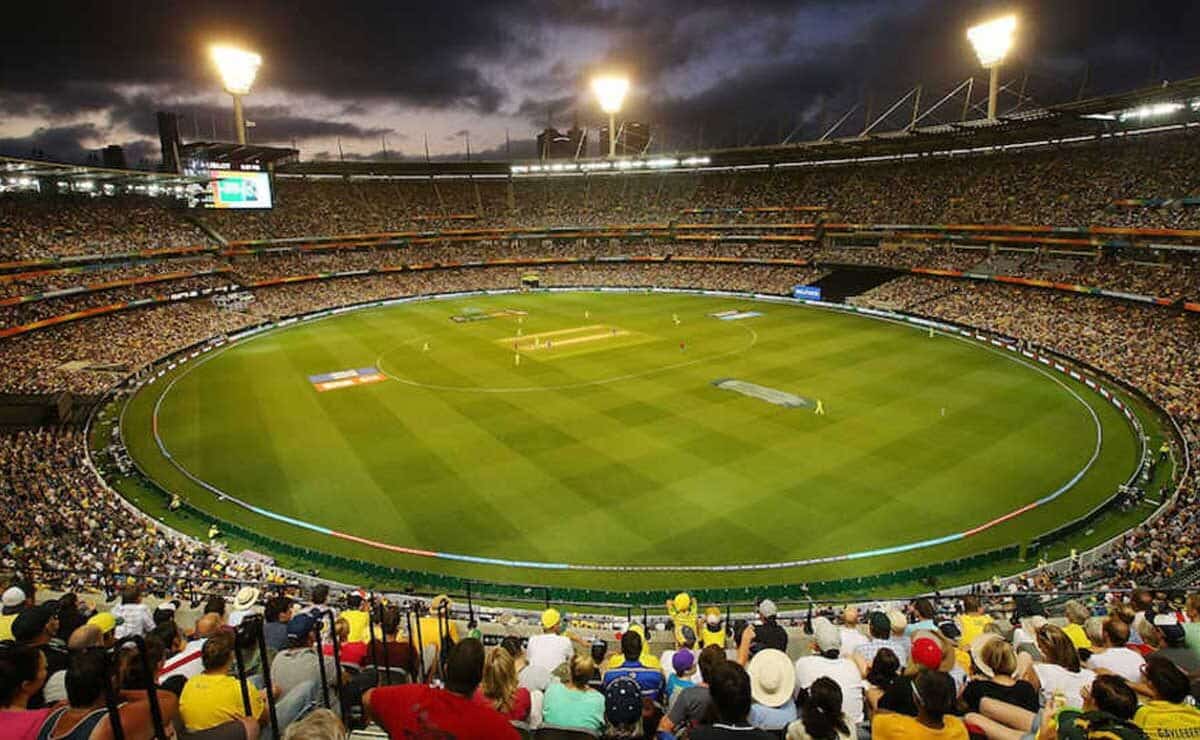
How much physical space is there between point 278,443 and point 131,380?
61.5 ft

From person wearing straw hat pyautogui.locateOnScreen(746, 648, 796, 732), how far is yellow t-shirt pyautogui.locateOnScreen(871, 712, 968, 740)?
1152 mm

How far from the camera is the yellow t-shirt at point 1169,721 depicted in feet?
15.3

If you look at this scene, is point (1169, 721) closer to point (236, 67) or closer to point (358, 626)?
point (358, 626)

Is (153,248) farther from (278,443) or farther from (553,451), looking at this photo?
(553,451)

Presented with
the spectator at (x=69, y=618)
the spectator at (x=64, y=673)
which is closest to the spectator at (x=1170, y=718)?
the spectator at (x=64, y=673)

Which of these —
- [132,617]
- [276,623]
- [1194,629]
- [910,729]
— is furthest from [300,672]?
[1194,629]

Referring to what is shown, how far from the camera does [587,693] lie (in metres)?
5.80

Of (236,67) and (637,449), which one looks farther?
(236,67)

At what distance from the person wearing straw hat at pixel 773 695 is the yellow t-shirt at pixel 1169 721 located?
2535mm

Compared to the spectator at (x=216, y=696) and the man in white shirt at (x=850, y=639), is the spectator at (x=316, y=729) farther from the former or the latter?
the man in white shirt at (x=850, y=639)

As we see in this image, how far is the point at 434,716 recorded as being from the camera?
13.1 feet

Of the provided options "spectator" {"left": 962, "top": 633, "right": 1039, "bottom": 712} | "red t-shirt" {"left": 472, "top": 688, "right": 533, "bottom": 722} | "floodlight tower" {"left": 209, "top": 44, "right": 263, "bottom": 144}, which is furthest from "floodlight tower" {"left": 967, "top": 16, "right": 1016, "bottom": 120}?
"floodlight tower" {"left": 209, "top": 44, "right": 263, "bottom": 144}

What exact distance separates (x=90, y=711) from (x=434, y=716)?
2078mm

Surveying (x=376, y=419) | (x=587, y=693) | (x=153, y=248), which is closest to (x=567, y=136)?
(x=153, y=248)
